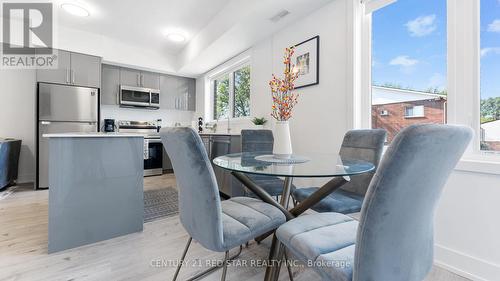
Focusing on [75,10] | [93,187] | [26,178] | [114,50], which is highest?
[75,10]

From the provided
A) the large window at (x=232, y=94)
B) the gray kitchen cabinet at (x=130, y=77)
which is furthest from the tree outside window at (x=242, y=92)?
the gray kitchen cabinet at (x=130, y=77)

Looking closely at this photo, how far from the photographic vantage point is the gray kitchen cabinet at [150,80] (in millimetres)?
4613

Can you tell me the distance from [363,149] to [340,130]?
1.60 ft

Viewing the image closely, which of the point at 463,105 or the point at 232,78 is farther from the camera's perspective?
the point at 232,78

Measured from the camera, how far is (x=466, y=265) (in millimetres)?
1450

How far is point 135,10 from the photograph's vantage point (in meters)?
3.05

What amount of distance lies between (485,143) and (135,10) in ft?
13.2

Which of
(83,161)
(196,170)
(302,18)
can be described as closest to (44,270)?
(83,161)

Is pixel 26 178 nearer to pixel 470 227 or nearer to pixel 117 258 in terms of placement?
pixel 117 258

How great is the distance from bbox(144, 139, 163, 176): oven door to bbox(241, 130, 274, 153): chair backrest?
277 centimetres

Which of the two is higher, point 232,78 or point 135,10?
point 135,10

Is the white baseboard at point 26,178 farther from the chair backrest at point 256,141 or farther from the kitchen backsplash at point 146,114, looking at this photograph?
the chair backrest at point 256,141

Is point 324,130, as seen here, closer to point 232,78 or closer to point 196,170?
point 196,170

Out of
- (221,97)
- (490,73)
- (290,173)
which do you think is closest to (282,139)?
(290,173)
